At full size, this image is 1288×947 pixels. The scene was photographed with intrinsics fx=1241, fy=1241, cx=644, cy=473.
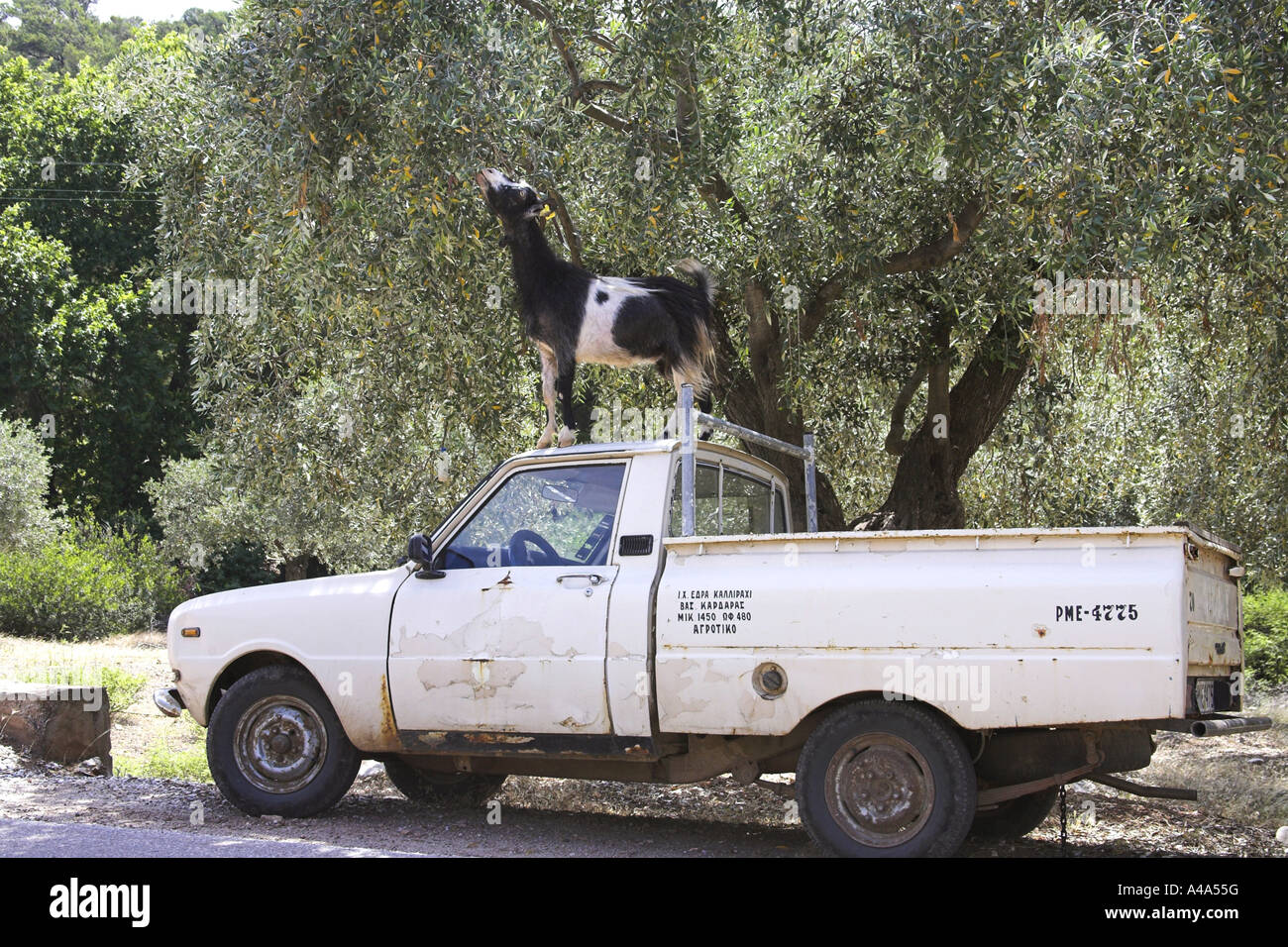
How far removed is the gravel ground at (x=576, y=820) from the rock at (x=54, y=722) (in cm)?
41

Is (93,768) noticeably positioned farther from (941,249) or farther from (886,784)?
(941,249)

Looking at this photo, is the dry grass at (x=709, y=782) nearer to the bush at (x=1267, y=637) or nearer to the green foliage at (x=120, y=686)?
the green foliage at (x=120, y=686)

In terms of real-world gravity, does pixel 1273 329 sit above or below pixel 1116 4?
below

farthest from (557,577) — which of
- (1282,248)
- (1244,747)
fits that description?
(1244,747)

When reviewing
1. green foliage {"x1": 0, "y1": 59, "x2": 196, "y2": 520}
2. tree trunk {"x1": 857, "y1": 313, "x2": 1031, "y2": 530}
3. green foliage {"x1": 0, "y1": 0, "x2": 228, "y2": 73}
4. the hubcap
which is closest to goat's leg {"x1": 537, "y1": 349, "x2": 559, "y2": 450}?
the hubcap

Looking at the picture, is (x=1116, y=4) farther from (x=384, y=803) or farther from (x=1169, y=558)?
(x=384, y=803)

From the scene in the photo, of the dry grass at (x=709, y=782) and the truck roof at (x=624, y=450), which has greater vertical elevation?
the truck roof at (x=624, y=450)

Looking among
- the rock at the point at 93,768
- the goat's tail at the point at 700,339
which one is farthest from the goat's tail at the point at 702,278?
the rock at the point at 93,768

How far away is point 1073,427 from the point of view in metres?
12.1

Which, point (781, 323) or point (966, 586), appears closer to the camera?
point (966, 586)

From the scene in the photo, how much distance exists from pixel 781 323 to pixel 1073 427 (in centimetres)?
376

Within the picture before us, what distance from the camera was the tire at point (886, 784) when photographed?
18.3 ft

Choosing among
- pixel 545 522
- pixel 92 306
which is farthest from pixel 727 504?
pixel 92 306

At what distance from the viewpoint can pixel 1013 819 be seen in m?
6.97
